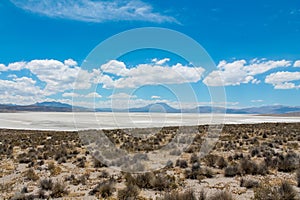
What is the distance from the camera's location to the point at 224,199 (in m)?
8.30

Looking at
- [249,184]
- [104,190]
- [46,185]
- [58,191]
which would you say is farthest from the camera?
[46,185]

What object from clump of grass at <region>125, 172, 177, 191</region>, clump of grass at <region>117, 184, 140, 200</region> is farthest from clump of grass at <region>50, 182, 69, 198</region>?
clump of grass at <region>125, 172, 177, 191</region>

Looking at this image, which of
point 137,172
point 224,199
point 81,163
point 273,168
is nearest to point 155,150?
point 81,163

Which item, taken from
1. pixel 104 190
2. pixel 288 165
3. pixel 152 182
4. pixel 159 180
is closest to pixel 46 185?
pixel 104 190

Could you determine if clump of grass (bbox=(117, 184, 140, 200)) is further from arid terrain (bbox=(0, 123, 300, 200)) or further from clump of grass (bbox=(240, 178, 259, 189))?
clump of grass (bbox=(240, 178, 259, 189))

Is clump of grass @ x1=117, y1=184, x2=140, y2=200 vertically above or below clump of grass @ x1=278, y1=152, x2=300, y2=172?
below

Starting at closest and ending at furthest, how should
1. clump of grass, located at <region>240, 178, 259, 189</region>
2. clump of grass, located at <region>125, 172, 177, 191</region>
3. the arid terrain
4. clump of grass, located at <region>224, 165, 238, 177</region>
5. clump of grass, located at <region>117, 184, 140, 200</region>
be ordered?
1. clump of grass, located at <region>117, 184, 140, 200</region>
2. the arid terrain
3. clump of grass, located at <region>240, 178, 259, 189</region>
4. clump of grass, located at <region>125, 172, 177, 191</region>
5. clump of grass, located at <region>224, 165, 238, 177</region>

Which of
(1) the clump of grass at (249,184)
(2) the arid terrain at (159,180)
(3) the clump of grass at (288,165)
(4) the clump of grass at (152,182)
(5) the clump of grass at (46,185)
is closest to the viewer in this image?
(2) the arid terrain at (159,180)

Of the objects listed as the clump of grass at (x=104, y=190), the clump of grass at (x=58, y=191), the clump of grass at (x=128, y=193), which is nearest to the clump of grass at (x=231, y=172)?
the clump of grass at (x=128, y=193)

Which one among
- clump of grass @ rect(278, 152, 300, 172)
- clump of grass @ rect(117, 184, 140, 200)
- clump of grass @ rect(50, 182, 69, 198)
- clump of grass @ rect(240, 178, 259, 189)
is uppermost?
clump of grass @ rect(278, 152, 300, 172)

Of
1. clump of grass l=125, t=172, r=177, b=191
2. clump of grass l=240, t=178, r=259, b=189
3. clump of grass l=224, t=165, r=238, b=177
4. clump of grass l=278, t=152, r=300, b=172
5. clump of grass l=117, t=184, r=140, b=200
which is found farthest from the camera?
clump of grass l=278, t=152, r=300, b=172

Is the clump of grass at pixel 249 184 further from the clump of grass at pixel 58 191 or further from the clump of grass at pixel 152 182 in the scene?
the clump of grass at pixel 58 191

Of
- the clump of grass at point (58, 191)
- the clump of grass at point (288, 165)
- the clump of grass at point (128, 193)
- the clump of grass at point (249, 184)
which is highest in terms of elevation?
the clump of grass at point (288, 165)

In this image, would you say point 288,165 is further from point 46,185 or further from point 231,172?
point 46,185
